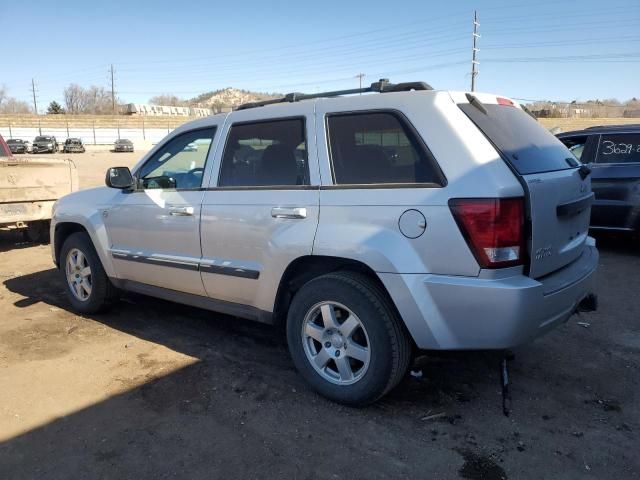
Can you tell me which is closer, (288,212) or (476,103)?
(476,103)

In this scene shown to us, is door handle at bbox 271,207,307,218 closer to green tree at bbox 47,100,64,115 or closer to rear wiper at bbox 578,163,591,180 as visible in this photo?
rear wiper at bbox 578,163,591,180

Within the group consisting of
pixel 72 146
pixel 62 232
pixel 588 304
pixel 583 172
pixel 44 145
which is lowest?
pixel 588 304

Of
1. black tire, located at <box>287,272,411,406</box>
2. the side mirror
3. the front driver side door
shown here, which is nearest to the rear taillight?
black tire, located at <box>287,272,411,406</box>

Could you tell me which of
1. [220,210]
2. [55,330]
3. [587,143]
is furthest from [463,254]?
[587,143]

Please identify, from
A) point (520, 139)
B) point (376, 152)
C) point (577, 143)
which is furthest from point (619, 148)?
point (376, 152)

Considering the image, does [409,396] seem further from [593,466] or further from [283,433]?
[593,466]

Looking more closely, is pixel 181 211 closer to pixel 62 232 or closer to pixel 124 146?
pixel 62 232

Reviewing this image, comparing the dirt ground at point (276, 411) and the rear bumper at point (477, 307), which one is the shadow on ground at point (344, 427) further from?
the rear bumper at point (477, 307)

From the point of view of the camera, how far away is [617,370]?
3727 millimetres

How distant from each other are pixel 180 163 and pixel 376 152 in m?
1.86

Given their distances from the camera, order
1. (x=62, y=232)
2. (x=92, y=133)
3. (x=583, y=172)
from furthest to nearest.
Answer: (x=92, y=133) < (x=62, y=232) < (x=583, y=172)

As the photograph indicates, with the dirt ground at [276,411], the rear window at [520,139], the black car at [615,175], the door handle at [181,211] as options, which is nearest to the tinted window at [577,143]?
the black car at [615,175]

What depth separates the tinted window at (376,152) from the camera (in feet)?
9.58

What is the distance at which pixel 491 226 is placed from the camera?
2645mm
